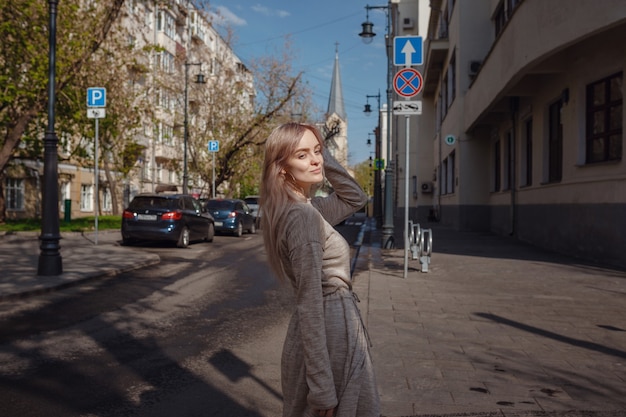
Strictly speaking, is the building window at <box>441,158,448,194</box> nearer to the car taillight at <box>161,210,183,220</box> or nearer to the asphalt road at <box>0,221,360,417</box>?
the car taillight at <box>161,210,183,220</box>

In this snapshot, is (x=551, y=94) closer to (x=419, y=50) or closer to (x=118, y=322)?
(x=419, y=50)

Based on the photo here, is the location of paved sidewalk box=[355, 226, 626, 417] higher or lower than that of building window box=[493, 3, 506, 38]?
lower

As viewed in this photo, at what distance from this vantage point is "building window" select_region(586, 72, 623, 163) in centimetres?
1213

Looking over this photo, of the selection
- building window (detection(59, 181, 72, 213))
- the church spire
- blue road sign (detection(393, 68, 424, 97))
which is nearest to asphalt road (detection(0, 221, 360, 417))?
blue road sign (detection(393, 68, 424, 97))

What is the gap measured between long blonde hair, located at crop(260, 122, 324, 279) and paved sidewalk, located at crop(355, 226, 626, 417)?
7.38 feet

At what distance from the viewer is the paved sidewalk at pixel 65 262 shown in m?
9.24

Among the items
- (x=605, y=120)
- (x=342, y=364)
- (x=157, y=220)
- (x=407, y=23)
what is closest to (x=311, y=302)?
(x=342, y=364)

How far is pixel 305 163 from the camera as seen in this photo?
2254 mm

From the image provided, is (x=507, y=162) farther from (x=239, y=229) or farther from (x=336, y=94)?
(x=336, y=94)

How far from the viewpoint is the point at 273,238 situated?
7.09ft

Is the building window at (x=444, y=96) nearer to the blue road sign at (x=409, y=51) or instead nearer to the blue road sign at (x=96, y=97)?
the blue road sign at (x=96, y=97)

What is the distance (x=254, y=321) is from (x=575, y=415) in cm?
406

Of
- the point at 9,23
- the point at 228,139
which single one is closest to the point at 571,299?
the point at 9,23

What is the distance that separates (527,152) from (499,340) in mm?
13897
